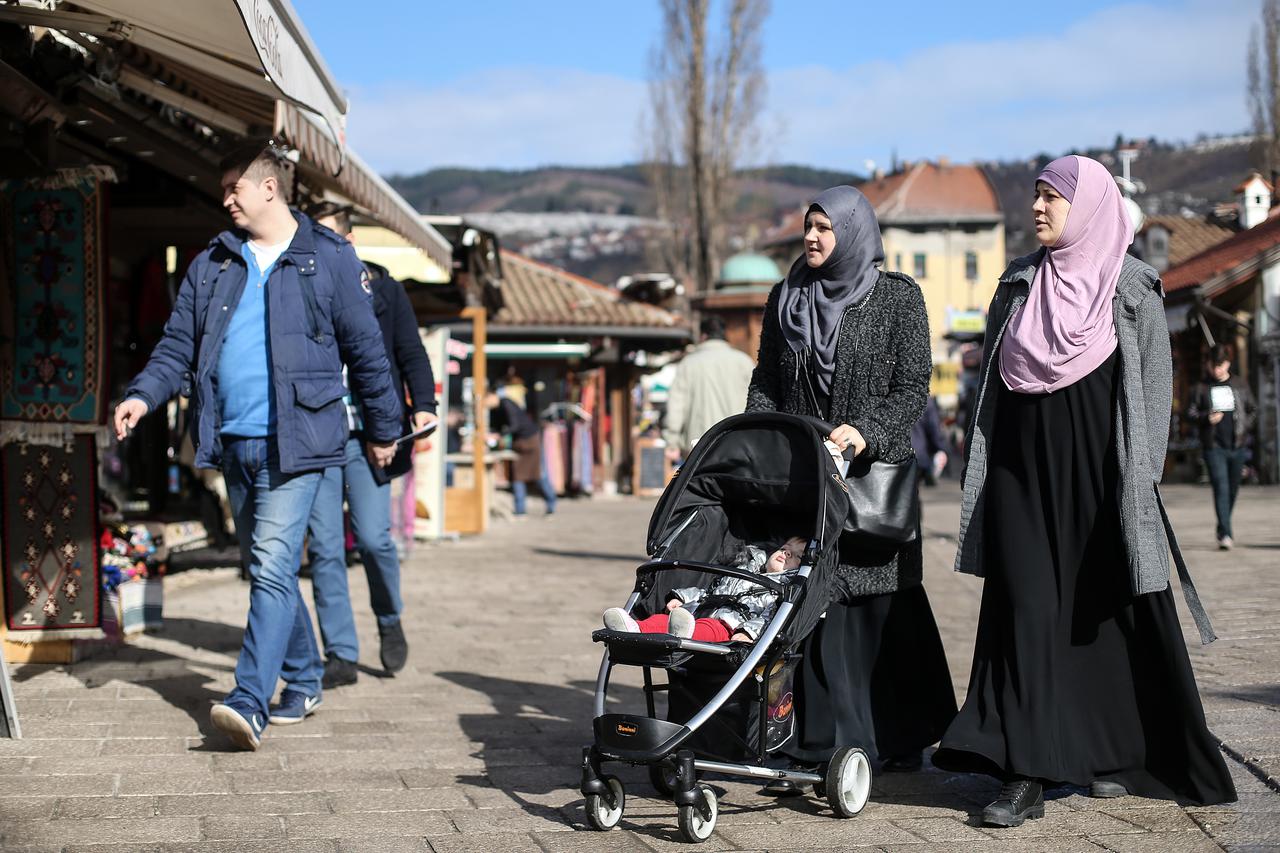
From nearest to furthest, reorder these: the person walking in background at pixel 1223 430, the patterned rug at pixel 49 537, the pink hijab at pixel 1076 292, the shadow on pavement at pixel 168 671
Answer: the pink hijab at pixel 1076 292 < the shadow on pavement at pixel 168 671 < the patterned rug at pixel 49 537 < the person walking in background at pixel 1223 430

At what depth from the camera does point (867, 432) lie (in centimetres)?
484

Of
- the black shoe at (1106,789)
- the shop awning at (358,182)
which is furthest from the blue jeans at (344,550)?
the black shoe at (1106,789)

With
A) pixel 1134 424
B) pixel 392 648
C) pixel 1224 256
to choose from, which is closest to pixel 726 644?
pixel 1134 424

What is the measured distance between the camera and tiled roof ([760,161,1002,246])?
85.9 metres

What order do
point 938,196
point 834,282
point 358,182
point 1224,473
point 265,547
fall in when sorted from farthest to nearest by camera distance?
point 938,196 → point 1224,473 → point 358,182 → point 265,547 → point 834,282

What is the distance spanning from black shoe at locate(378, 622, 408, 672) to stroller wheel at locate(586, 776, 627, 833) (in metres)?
2.95

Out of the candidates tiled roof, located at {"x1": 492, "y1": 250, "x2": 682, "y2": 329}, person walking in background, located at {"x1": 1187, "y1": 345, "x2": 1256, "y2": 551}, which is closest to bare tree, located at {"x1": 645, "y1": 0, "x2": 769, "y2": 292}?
tiled roof, located at {"x1": 492, "y1": 250, "x2": 682, "y2": 329}

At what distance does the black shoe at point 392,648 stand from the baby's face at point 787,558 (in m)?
2.84

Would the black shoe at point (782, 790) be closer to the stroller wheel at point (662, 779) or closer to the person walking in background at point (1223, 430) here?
the stroller wheel at point (662, 779)

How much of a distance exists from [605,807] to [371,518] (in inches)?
116

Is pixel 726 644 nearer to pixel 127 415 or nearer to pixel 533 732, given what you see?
pixel 533 732

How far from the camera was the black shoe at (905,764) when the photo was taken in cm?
510

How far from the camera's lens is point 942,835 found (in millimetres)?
4344

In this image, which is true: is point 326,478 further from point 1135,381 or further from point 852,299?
point 1135,381
